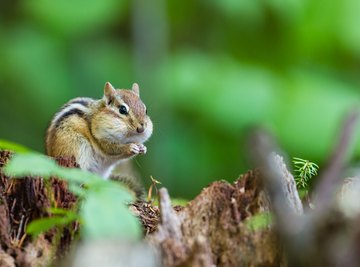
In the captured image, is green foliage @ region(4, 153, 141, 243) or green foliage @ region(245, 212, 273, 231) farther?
green foliage @ region(245, 212, 273, 231)

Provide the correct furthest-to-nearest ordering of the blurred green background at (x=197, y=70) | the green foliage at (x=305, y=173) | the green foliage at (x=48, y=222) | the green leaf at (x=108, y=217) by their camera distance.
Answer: the blurred green background at (x=197, y=70) < the green foliage at (x=305, y=173) < the green foliage at (x=48, y=222) < the green leaf at (x=108, y=217)

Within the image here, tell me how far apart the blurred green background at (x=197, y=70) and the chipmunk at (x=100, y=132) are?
2.12m

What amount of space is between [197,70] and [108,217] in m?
4.72

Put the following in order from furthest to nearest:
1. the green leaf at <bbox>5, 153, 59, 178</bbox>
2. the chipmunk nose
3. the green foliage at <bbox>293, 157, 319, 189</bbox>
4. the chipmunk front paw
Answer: the chipmunk nose
the chipmunk front paw
the green foliage at <bbox>293, 157, 319, 189</bbox>
the green leaf at <bbox>5, 153, 59, 178</bbox>

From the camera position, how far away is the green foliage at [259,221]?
193 cm

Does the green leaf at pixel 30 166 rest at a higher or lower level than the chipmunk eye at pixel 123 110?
lower

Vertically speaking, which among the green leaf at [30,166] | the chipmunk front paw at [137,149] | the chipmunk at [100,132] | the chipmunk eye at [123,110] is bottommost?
the green leaf at [30,166]

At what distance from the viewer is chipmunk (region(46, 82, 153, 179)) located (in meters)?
3.63

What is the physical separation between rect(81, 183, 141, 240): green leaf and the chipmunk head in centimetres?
193

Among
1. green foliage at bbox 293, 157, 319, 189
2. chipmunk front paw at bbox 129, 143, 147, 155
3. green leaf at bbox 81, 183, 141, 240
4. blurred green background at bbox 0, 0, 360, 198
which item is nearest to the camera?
green leaf at bbox 81, 183, 141, 240

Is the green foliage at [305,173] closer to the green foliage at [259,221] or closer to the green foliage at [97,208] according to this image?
the green foliage at [259,221]

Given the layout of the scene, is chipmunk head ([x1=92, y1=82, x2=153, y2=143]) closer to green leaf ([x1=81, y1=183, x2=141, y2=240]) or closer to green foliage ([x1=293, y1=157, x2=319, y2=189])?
green foliage ([x1=293, y1=157, x2=319, y2=189])

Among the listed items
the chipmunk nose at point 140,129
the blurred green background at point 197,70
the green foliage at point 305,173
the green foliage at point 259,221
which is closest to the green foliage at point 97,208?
the green foliage at point 259,221

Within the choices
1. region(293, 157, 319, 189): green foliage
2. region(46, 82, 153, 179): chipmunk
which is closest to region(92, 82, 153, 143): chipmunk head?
region(46, 82, 153, 179): chipmunk
